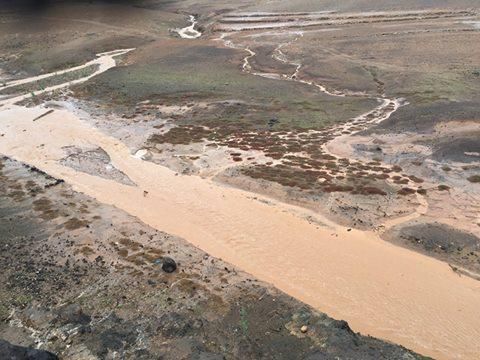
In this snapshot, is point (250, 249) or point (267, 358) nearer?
point (267, 358)

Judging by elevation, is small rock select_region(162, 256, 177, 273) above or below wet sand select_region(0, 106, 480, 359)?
above

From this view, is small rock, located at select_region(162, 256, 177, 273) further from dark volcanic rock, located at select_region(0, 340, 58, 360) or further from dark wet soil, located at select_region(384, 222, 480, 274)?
dark wet soil, located at select_region(384, 222, 480, 274)

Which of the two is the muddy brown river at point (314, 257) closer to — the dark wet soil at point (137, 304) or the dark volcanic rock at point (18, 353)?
the dark wet soil at point (137, 304)

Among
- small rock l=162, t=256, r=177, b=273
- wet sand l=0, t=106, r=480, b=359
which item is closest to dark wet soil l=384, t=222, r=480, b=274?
wet sand l=0, t=106, r=480, b=359

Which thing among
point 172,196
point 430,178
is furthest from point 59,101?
point 430,178

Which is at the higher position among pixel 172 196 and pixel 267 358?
pixel 267 358

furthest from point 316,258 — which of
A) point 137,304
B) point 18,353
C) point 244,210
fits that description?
point 18,353

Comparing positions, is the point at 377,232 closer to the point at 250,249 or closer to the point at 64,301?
the point at 250,249
